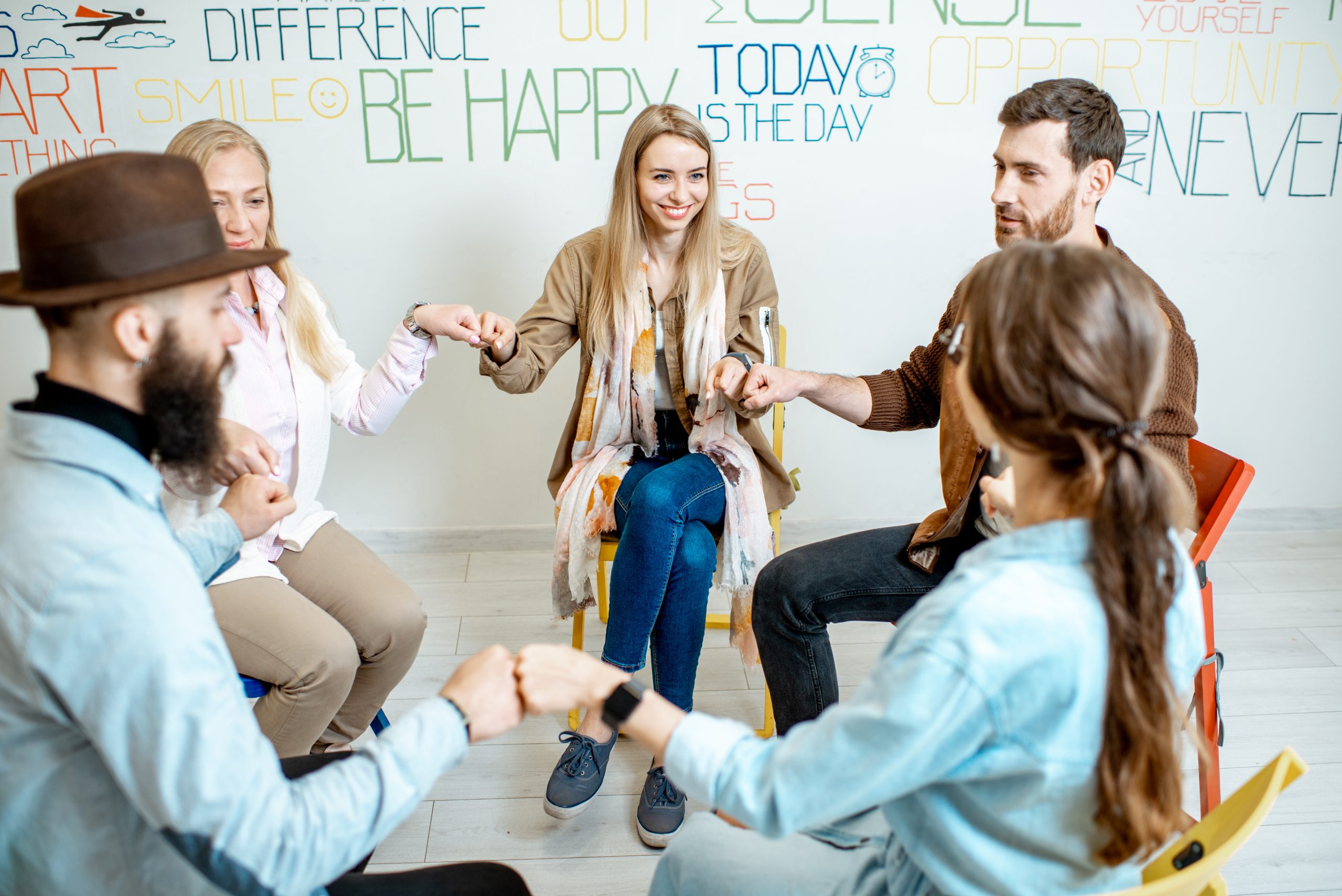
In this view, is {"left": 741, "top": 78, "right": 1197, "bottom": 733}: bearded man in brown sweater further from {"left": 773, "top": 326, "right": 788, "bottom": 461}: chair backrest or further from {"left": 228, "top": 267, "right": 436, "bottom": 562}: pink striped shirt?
{"left": 228, "top": 267, "right": 436, "bottom": 562}: pink striped shirt

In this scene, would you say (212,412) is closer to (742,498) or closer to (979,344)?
(979,344)

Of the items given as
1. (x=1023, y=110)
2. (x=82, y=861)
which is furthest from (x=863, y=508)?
(x=82, y=861)

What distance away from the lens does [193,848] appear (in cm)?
94

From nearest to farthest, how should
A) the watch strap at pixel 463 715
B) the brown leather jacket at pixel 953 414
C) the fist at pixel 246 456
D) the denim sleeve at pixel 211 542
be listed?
the watch strap at pixel 463 715, the denim sleeve at pixel 211 542, the fist at pixel 246 456, the brown leather jacket at pixel 953 414

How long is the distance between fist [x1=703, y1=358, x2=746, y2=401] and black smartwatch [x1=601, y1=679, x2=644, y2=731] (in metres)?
1.11

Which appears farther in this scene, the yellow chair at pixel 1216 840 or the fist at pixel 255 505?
the fist at pixel 255 505

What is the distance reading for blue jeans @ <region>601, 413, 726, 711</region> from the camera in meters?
2.17

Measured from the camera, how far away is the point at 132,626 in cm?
92

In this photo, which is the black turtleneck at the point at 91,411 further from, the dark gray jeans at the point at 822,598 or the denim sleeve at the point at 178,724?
the dark gray jeans at the point at 822,598

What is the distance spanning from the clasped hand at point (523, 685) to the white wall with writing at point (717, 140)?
6.74 ft

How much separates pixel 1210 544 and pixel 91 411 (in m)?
1.77

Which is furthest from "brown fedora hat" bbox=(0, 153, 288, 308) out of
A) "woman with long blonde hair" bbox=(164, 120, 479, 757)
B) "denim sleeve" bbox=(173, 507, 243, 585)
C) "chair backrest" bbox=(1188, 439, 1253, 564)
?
"chair backrest" bbox=(1188, 439, 1253, 564)

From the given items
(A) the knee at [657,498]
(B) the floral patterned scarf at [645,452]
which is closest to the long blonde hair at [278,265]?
(B) the floral patterned scarf at [645,452]

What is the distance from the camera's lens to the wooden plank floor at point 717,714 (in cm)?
201
